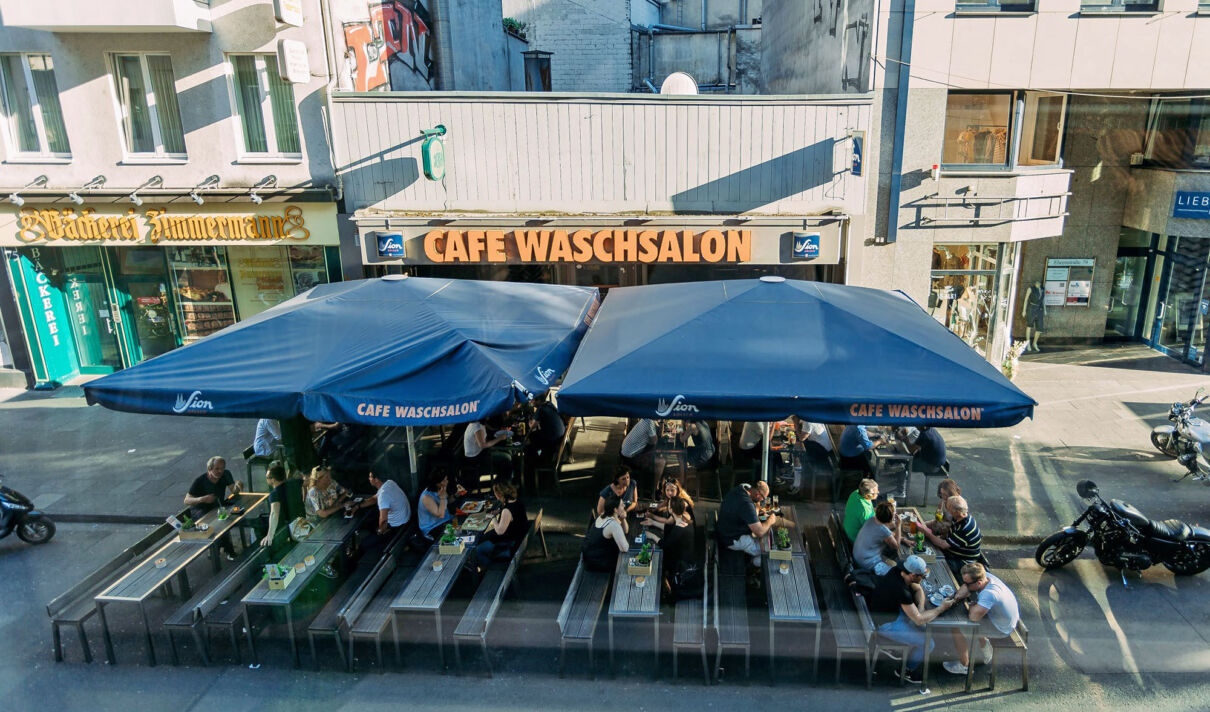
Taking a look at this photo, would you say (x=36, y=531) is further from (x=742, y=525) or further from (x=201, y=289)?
(x=742, y=525)

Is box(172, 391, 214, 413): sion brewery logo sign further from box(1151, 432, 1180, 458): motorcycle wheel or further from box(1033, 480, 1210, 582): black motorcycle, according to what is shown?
box(1151, 432, 1180, 458): motorcycle wheel

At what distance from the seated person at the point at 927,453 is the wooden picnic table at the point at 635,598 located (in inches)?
174

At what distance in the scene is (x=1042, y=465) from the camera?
11664mm

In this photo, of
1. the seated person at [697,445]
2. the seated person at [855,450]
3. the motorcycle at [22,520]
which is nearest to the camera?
the motorcycle at [22,520]

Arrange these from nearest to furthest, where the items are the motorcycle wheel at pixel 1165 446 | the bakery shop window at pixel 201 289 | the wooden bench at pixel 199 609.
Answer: the wooden bench at pixel 199 609 < the motorcycle wheel at pixel 1165 446 < the bakery shop window at pixel 201 289

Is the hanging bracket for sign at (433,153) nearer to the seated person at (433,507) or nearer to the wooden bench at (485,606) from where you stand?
the seated person at (433,507)

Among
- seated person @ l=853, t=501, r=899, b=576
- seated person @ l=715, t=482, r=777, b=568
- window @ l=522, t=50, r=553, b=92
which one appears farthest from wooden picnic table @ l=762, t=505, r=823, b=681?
window @ l=522, t=50, r=553, b=92

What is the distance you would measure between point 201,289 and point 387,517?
10094 millimetres

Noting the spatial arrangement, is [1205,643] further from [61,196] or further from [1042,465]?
[61,196]

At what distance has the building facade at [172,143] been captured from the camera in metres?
14.1

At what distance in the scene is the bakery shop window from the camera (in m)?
15.9

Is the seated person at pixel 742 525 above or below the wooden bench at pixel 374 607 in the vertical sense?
above

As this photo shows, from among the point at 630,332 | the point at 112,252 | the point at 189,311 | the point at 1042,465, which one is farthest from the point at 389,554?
the point at 112,252

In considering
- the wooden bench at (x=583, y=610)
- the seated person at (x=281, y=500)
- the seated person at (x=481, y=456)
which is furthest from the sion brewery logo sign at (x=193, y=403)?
the wooden bench at (x=583, y=610)
